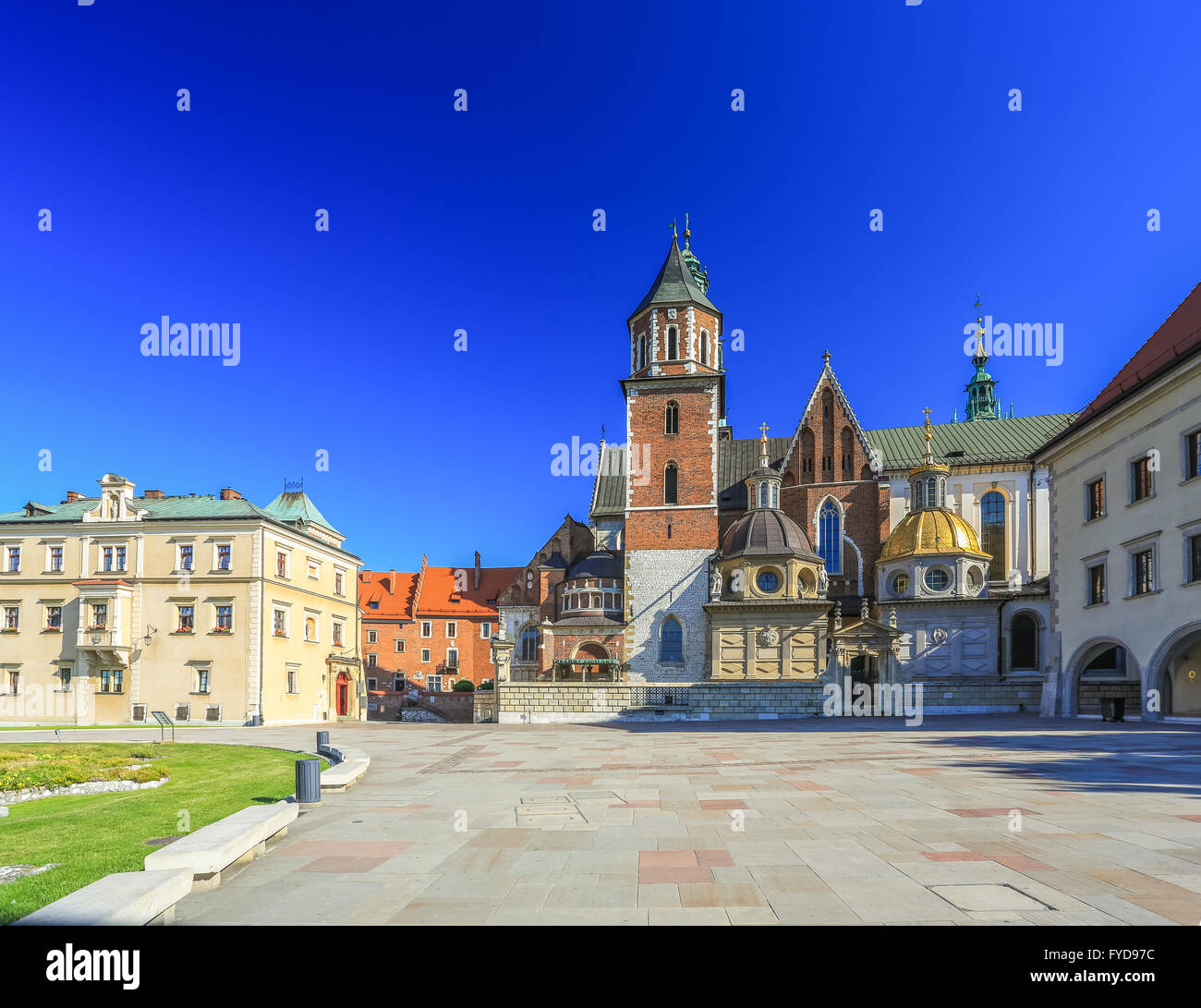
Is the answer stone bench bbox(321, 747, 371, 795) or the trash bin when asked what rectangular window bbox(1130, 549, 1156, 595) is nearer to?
stone bench bbox(321, 747, 371, 795)

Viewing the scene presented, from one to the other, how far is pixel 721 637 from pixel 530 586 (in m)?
21.9

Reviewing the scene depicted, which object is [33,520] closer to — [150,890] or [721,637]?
[721,637]

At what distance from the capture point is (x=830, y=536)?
176ft

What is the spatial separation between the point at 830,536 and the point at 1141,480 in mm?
25674

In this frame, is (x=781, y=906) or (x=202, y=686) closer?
(x=781, y=906)

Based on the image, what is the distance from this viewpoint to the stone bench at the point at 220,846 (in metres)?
7.42

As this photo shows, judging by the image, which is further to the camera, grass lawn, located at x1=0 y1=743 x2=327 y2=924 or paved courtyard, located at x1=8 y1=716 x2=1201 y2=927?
grass lawn, located at x1=0 y1=743 x2=327 y2=924

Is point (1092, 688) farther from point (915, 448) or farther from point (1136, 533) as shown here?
point (915, 448)

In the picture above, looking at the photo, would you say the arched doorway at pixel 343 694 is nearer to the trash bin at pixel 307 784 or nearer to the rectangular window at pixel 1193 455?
the trash bin at pixel 307 784

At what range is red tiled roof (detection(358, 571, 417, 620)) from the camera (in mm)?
70938

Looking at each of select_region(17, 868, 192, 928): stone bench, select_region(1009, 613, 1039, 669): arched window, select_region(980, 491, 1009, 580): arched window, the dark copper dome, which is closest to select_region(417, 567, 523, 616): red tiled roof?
the dark copper dome

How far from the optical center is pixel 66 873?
26.7 feet

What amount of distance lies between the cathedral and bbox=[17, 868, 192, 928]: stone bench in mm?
33258

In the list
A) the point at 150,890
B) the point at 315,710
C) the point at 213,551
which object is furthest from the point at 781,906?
the point at 315,710
